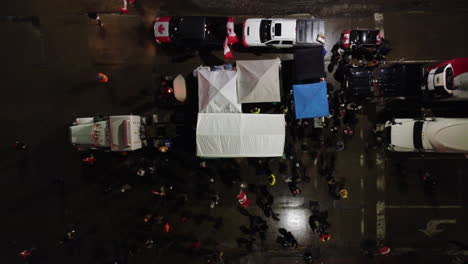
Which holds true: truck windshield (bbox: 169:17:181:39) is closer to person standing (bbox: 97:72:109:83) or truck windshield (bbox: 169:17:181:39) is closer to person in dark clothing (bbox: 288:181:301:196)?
person standing (bbox: 97:72:109:83)

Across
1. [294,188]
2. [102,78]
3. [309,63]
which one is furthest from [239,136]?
[102,78]

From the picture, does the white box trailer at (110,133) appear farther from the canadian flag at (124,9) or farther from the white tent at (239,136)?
the canadian flag at (124,9)

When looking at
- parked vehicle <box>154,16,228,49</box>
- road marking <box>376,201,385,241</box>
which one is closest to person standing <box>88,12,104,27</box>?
parked vehicle <box>154,16,228,49</box>

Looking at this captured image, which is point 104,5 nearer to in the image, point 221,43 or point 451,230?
point 221,43

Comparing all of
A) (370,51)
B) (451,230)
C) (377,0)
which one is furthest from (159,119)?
(451,230)

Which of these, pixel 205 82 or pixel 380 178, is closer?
pixel 205 82

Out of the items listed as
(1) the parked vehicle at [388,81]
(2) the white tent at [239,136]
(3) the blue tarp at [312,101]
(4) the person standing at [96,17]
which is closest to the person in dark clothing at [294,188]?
(2) the white tent at [239,136]

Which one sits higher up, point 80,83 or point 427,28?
point 427,28

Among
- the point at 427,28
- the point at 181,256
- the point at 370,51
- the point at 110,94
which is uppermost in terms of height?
the point at 427,28
